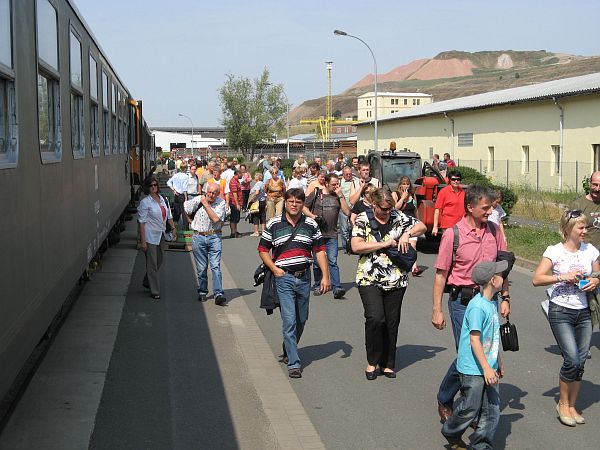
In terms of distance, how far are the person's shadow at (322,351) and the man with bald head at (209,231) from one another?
2690 millimetres

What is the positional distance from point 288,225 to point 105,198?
180 inches

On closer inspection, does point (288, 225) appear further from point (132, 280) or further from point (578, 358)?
point (132, 280)

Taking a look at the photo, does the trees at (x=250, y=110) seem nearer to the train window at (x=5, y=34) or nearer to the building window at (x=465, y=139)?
the building window at (x=465, y=139)

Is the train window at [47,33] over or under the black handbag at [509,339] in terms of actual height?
over

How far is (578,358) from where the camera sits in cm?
649

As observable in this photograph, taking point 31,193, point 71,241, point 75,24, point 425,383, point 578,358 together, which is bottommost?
point 425,383

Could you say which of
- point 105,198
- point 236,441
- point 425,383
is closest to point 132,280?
point 105,198

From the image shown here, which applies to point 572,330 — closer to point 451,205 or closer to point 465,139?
point 451,205

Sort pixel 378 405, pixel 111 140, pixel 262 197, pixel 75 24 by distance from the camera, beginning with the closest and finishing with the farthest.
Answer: pixel 378 405 < pixel 75 24 < pixel 111 140 < pixel 262 197

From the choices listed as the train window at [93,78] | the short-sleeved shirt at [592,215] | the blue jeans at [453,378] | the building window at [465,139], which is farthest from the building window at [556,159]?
the blue jeans at [453,378]

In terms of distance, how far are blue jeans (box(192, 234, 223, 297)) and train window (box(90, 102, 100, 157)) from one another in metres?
1.83

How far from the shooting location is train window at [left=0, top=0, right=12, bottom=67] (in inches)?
176

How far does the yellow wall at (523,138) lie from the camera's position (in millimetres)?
31297

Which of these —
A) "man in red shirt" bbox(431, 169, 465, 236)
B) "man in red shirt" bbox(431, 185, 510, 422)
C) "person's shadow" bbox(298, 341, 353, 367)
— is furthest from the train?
"man in red shirt" bbox(431, 169, 465, 236)
